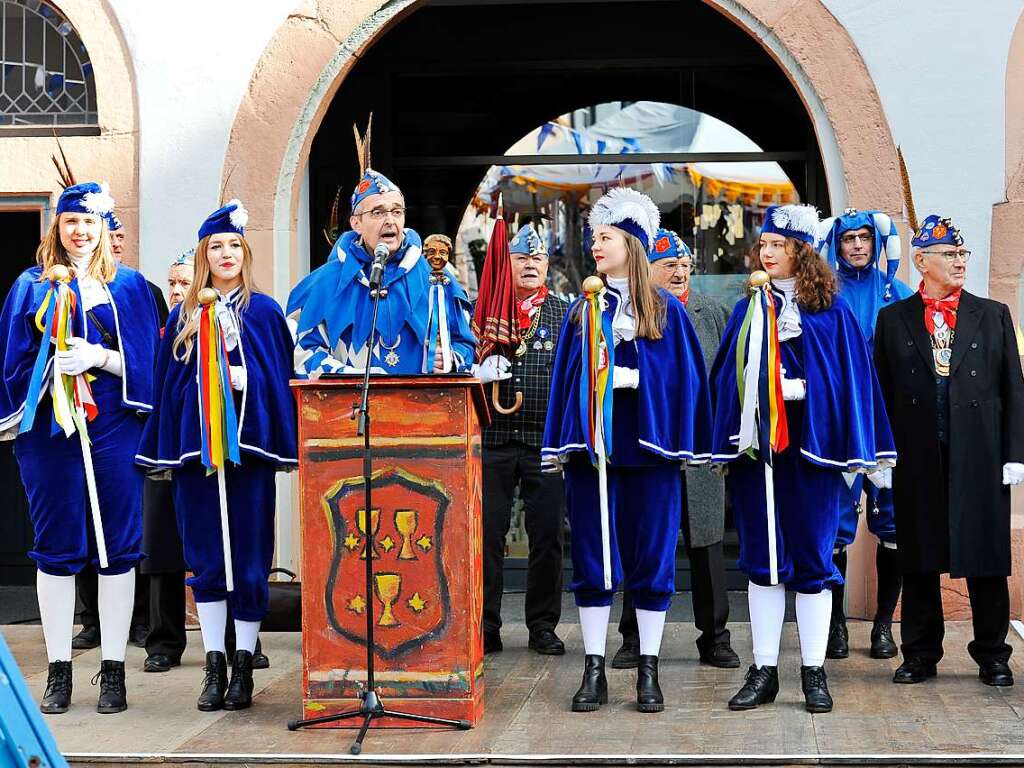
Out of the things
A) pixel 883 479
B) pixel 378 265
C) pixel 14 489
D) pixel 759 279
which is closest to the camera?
pixel 378 265

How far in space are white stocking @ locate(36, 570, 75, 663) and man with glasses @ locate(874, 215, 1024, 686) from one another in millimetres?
3431

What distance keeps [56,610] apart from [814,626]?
2999 millimetres

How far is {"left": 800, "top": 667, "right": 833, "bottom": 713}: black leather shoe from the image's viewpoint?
245 inches

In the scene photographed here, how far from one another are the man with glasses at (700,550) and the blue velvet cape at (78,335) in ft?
7.50

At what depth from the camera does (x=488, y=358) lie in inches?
304

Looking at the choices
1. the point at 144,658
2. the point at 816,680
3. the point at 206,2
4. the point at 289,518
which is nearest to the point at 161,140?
the point at 206,2

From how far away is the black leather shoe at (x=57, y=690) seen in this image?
21.2 feet

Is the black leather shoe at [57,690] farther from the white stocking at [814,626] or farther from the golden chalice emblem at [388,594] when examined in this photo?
the white stocking at [814,626]

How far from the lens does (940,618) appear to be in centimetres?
697

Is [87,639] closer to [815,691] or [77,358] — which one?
[77,358]

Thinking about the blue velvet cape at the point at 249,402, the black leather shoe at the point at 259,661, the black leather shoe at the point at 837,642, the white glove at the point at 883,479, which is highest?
the blue velvet cape at the point at 249,402

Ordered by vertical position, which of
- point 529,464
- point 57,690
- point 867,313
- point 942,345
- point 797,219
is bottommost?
point 57,690

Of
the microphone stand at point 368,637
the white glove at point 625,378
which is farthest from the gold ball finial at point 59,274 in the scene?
the white glove at point 625,378

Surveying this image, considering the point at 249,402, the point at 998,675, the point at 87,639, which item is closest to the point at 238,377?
the point at 249,402
